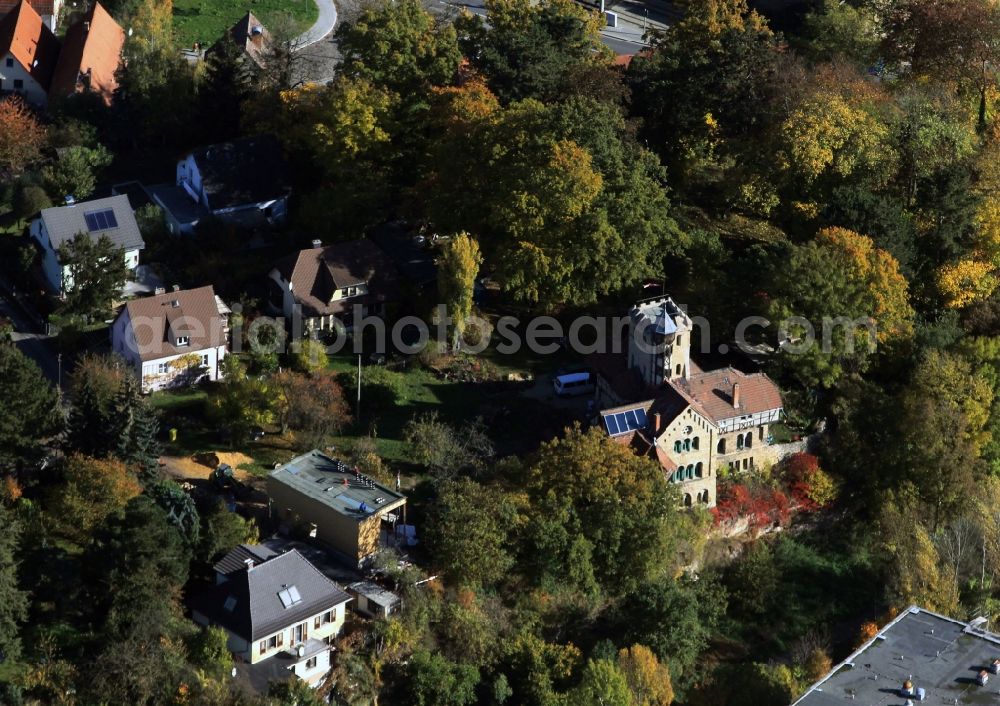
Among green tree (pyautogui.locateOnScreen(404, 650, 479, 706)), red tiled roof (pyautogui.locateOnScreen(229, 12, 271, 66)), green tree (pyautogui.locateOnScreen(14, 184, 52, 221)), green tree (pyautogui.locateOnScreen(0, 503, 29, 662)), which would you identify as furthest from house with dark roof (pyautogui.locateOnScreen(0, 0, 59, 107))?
green tree (pyautogui.locateOnScreen(404, 650, 479, 706))

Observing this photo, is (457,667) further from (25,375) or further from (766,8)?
(766,8)

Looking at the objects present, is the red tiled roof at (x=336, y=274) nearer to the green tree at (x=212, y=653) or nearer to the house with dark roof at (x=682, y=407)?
the house with dark roof at (x=682, y=407)

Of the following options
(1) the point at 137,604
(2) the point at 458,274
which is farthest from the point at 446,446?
(1) the point at 137,604

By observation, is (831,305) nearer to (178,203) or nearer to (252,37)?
(178,203)

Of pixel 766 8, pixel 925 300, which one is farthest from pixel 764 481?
pixel 766 8

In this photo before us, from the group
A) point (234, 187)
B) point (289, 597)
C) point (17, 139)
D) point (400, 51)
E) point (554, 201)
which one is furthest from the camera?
point (17, 139)

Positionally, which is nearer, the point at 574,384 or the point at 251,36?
the point at 574,384

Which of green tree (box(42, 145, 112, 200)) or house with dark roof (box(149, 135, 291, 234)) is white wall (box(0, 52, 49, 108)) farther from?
house with dark roof (box(149, 135, 291, 234))

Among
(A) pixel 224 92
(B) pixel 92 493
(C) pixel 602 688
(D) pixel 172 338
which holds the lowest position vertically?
(C) pixel 602 688

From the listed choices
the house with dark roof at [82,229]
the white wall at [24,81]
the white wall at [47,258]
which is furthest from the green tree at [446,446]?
the white wall at [24,81]
